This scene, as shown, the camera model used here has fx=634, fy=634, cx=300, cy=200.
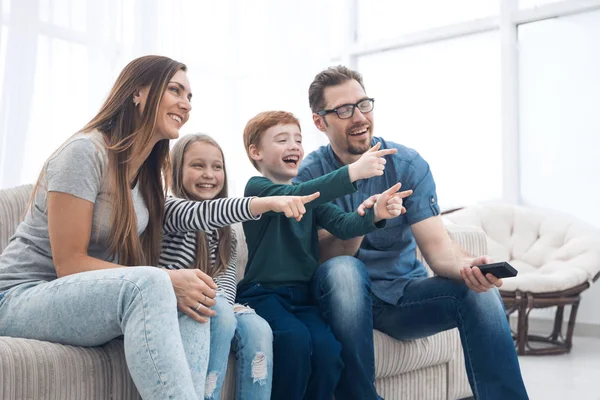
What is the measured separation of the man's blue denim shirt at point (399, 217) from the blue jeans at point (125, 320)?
720mm

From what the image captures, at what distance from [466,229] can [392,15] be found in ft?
8.62

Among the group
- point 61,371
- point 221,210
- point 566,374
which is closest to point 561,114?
point 566,374

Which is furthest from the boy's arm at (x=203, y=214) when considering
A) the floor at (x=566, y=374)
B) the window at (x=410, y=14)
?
the window at (x=410, y=14)

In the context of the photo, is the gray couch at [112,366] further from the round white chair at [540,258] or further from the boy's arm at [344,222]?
the round white chair at [540,258]

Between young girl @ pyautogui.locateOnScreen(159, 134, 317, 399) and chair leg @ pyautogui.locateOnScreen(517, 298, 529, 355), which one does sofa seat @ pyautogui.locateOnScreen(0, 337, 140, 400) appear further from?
chair leg @ pyautogui.locateOnScreen(517, 298, 529, 355)

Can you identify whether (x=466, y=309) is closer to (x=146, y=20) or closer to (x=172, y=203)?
(x=172, y=203)

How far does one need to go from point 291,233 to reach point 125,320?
68 cm

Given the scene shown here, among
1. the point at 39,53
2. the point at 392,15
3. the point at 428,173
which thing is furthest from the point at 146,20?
the point at 428,173

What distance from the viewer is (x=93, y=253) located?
55.9 inches

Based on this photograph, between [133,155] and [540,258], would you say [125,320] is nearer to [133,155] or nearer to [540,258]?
[133,155]

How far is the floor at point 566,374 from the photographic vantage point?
229cm

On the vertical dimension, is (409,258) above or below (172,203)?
below

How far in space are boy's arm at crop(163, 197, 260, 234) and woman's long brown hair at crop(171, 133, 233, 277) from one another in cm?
7

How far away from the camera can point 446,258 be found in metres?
1.77
